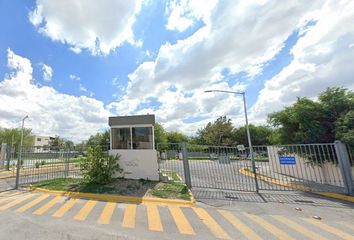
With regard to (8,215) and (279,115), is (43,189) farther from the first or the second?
(279,115)

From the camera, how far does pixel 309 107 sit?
435 inches

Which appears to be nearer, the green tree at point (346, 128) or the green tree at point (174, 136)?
the green tree at point (346, 128)

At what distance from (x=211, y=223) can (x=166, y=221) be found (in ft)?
4.42

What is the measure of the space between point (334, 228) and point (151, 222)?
17.0ft

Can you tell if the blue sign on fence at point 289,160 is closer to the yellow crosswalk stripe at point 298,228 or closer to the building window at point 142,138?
the yellow crosswalk stripe at point 298,228

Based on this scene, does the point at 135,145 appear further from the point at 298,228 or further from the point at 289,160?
the point at 298,228

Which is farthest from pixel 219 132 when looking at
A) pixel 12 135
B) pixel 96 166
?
pixel 12 135

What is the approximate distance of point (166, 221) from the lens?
6117mm

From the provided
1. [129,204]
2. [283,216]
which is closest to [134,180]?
[129,204]

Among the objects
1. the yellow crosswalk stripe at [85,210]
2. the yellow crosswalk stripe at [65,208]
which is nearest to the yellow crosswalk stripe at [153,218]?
the yellow crosswalk stripe at [85,210]

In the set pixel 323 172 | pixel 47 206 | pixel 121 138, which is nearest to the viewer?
pixel 47 206

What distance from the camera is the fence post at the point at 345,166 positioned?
8686 millimetres

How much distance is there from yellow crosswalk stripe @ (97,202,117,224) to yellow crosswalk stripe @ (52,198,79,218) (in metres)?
1.30

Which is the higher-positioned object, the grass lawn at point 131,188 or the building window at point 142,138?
the building window at point 142,138
